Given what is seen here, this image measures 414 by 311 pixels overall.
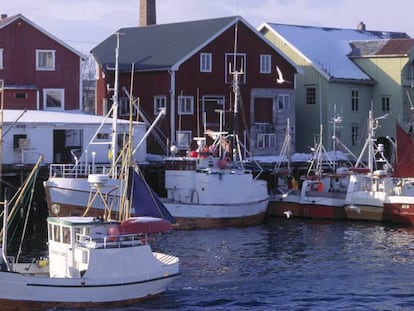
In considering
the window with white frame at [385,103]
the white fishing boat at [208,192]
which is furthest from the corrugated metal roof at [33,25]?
the window with white frame at [385,103]

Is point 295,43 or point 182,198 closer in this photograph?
point 182,198

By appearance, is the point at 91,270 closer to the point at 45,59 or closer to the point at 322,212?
the point at 322,212

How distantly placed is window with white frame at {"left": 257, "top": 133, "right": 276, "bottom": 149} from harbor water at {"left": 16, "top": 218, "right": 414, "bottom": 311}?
13.7 m

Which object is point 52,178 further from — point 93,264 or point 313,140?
point 313,140

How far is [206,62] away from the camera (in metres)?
63.0

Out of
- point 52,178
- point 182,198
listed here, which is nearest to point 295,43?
point 182,198

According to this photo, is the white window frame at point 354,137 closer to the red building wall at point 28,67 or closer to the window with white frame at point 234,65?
the window with white frame at point 234,65

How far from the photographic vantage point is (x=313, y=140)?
69.7 meters

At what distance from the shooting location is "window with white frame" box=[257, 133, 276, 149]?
216 ft

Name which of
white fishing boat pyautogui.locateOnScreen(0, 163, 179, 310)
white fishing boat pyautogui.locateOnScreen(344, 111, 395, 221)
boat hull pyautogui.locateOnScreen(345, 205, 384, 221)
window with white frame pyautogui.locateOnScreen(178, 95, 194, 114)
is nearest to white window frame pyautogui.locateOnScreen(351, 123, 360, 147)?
window with white frame pyautogui.locateOnScreen(178, 95, 194, 114)

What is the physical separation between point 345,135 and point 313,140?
2985mm

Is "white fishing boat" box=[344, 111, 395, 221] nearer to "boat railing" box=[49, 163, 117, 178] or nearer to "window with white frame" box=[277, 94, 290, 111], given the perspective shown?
"window with white frame" box=[277, 94, 290, 111]

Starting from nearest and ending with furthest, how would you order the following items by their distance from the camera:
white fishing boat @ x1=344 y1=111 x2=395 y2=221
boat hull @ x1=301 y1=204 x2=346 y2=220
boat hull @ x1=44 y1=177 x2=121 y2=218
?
boat hull @ x1=44 y1=177 x2=121 y2=218, white fishing boat @ x1=344 y1=111 x2=395 y2=221, boat hull @ x1=301 y1=204 x2=346 y2=220

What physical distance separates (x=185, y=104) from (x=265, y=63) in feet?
22.7
